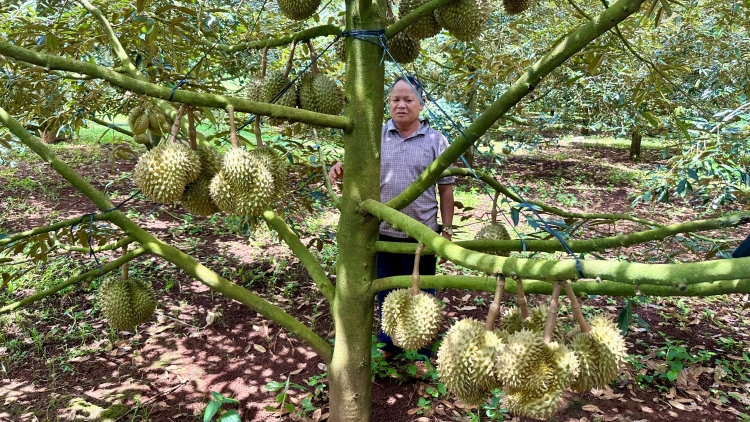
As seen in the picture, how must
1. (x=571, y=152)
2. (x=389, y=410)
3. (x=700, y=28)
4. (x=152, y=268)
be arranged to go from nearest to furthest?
(x=389, y=410) < (x=152, y=268) < (x=700, y=28) < (x=571, y=152)

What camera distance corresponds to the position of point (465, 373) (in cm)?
115

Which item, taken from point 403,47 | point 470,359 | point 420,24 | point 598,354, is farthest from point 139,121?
point 598,354

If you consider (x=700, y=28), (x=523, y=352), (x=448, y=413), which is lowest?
(x=448, y=413)

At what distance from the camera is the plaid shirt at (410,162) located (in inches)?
113

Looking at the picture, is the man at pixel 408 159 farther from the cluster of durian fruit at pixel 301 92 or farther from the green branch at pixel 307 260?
the cluster of durian fruit at pixel 301 92

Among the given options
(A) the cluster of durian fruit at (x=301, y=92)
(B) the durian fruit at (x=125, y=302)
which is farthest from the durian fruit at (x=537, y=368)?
(B) the durian fruit at (x=125, y=302)

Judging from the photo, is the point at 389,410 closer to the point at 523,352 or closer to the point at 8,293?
the point at 523,352

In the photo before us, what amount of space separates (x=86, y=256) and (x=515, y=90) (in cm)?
453

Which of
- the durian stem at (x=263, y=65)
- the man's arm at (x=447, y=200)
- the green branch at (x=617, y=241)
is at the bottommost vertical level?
the man's arm at (x=447, y=200)

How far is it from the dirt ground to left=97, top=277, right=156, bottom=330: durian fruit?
28.9 inches

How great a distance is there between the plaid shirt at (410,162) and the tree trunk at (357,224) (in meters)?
0.92

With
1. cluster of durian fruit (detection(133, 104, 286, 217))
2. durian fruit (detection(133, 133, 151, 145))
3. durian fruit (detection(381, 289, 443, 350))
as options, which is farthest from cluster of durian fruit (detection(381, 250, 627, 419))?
durian fruit (detection(133, 133, 151, 145))

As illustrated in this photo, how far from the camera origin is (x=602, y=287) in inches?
44.5

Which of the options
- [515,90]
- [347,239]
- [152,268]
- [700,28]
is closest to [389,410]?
[347,239]
